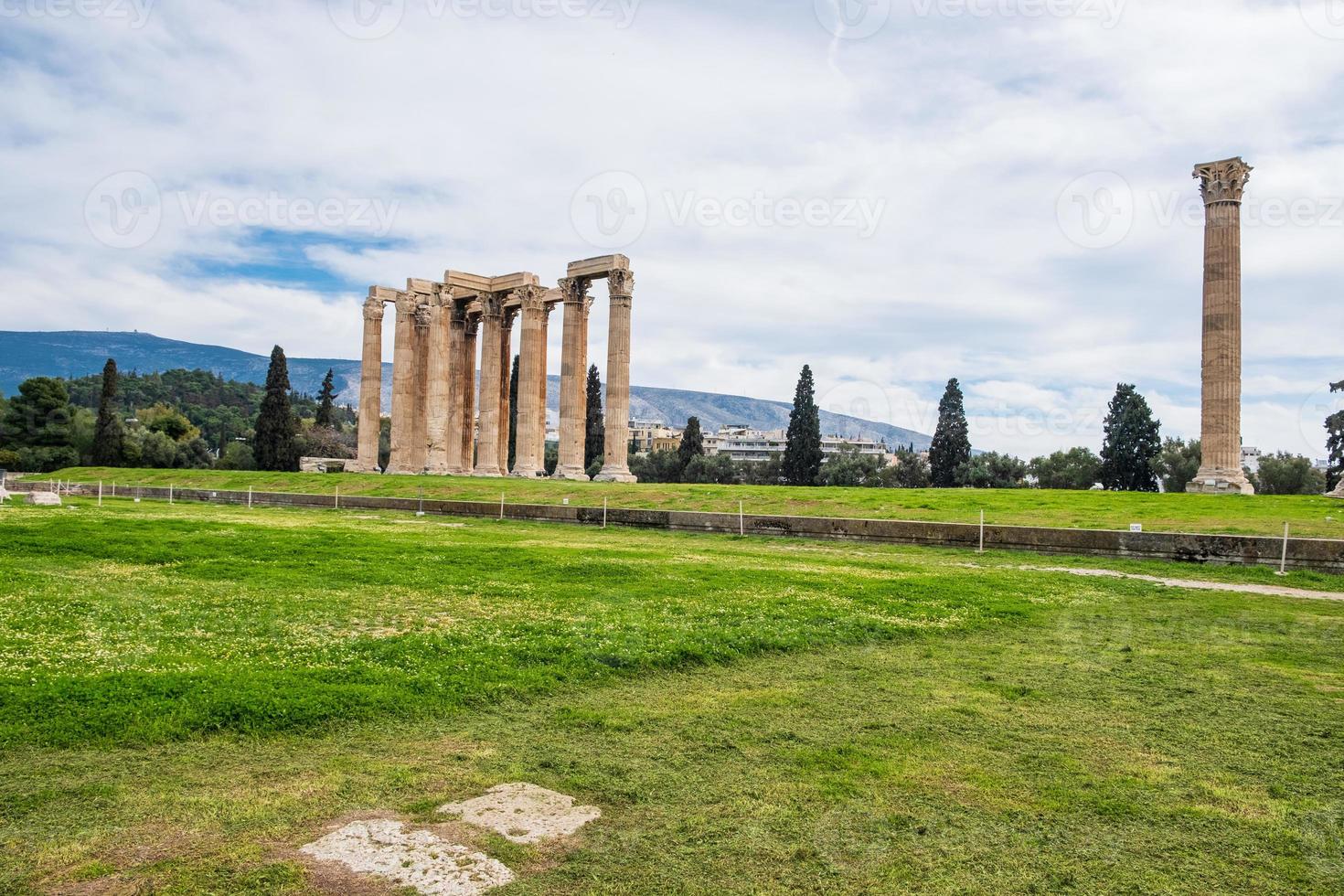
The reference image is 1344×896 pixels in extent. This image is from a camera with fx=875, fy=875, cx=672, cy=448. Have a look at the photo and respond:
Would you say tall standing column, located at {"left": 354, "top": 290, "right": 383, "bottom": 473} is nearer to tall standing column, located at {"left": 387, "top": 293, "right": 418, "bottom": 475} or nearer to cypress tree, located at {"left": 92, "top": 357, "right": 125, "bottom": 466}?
tall standing column, located at {"left": 387, "top": 293, "right": 418, "bottom": 475}

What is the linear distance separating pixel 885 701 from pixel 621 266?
152ft

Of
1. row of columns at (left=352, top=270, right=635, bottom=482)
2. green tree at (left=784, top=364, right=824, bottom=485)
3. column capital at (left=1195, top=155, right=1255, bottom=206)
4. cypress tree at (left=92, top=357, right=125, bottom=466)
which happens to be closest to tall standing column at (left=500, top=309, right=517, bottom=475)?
row of columns at (left=352, top=270, right=635, bottom=482)

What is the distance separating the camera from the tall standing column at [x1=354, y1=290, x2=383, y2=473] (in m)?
63.9

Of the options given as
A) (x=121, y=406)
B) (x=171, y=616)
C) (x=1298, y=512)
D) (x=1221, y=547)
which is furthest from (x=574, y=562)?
(x=121, y=406)

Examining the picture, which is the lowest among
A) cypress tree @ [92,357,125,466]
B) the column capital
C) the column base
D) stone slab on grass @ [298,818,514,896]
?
stone slab on grass @ [298,818,514,896]

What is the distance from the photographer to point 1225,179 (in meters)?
39.1

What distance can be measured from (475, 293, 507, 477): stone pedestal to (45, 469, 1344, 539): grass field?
22.4ft

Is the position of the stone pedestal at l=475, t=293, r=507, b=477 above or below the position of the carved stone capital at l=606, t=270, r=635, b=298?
below

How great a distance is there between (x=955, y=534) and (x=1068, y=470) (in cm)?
6393

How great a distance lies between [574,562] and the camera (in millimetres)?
16422

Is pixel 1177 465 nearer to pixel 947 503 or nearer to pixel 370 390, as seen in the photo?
A: pixel 947 503

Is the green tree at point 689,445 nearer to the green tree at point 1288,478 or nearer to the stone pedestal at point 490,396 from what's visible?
the stone pedestal at point 490,396

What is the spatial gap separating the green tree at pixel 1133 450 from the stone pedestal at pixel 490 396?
4945cm

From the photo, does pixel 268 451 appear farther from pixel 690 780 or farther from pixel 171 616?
pixel 690 780
